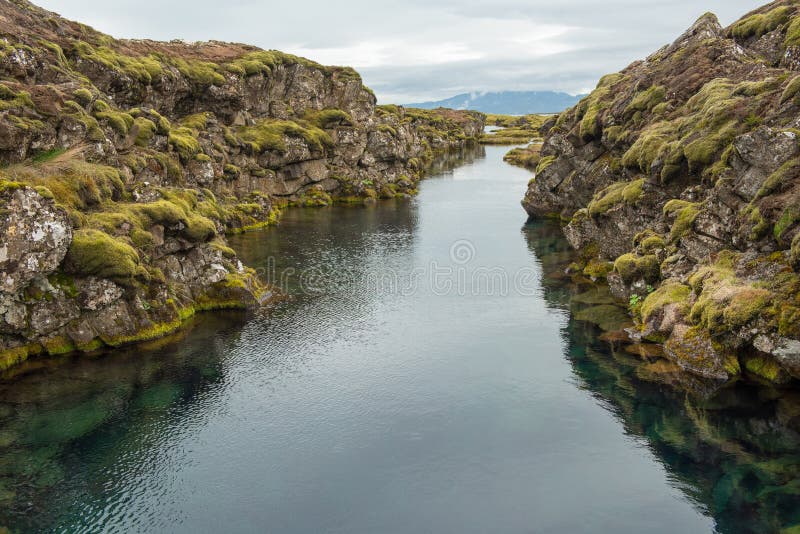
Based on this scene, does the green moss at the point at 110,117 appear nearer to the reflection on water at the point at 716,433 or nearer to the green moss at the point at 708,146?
the reflection on water at the point at 716,433

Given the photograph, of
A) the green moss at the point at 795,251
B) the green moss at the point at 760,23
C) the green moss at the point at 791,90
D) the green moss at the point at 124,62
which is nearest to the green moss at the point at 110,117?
the green moss at the point at 124,62

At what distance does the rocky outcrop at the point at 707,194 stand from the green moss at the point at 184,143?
63104mm

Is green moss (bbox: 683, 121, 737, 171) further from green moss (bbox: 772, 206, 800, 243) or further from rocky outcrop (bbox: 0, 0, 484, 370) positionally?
rocky outcrop (bbox: 0, 0, 484, 370)

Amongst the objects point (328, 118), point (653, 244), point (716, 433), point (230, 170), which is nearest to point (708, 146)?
point (653, 244)

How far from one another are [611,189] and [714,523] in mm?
56204

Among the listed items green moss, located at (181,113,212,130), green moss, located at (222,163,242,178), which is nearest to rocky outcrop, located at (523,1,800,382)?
green moss, located at (222,163,242,178)

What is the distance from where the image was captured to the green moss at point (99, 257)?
53469 mm

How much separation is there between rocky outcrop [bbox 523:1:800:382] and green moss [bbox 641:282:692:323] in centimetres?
14

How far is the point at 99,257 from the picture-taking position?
178 feet

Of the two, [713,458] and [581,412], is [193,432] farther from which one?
[713,458]

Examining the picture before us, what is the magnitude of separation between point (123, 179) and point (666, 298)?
62.2 m

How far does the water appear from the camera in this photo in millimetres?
33156

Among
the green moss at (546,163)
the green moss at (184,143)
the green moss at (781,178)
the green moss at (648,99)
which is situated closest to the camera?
the green moss at (781,178)

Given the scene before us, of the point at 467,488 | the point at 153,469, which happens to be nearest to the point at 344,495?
the point at 467,488
